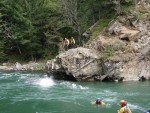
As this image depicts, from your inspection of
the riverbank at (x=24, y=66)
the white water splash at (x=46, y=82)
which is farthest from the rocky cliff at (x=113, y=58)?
the riverbank at (x=24, y=66)

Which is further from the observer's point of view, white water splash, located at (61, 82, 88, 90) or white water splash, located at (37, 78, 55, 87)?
white water splash, located at (37, 78, 55, 87)

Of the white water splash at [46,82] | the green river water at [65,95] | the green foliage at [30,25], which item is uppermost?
the green foliage at [30,25]

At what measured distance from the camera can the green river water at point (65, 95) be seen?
28.0 metres

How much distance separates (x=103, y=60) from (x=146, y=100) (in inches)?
465

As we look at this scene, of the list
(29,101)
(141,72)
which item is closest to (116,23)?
(141,72)

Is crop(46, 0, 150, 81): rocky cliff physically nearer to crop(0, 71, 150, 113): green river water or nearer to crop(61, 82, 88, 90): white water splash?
crop(0, 71, 150, 113): green river water

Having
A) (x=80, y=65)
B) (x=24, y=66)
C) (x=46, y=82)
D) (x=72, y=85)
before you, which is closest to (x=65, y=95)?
(x=72, y=85)

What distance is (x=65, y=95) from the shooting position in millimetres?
32875

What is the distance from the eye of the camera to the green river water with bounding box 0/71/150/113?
1104 inches

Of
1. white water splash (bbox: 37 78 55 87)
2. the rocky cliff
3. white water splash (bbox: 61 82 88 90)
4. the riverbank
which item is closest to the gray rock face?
the rocky cliff

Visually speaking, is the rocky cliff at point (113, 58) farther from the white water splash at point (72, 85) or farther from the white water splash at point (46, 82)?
the white water splash at point (72, 85)

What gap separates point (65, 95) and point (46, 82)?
26.7 feet

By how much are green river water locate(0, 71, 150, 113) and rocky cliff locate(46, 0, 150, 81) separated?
5.34 ft

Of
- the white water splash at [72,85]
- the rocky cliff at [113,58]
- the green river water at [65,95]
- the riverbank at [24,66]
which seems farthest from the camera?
the riverbank at [24,66]
